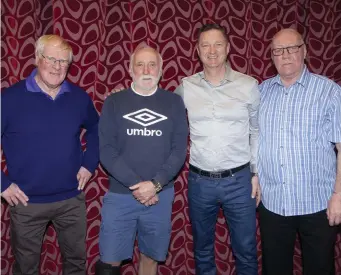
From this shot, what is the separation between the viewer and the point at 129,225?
2.15 metres

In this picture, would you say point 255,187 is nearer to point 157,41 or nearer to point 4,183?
point 157,41

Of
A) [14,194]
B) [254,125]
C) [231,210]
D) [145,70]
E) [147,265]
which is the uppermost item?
[145,70]

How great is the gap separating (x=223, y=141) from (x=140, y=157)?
513 mm

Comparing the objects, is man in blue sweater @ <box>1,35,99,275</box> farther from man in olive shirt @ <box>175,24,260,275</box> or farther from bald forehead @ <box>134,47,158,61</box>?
man in olive shirt @ <box>175,24,260,275</box>

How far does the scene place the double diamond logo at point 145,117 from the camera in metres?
2.11

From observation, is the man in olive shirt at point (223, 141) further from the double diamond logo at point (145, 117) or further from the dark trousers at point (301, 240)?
the double diamond logo at point (145, 117)

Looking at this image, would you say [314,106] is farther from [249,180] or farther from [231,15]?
[231,15]

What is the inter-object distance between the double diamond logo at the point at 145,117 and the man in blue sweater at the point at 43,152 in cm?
32

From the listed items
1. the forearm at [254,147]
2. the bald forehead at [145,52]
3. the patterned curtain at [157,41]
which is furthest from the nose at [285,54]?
the bald forehead at [145,52]

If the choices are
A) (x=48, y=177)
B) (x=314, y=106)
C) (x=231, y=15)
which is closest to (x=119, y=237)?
(x=48, y=177)

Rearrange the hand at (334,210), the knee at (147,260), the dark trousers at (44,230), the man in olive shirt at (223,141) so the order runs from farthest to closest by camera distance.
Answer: the knee at (147,260), the man in olive shirt at (223,141), the dark trousers at (44,230), the hand at (334,210)

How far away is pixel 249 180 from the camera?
2256mm

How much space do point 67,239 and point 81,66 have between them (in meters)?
1.12

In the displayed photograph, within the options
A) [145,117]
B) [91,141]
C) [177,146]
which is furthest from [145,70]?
[91,141]
